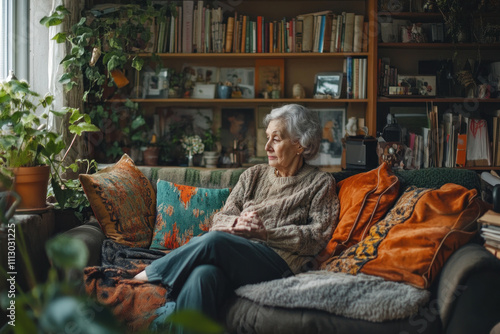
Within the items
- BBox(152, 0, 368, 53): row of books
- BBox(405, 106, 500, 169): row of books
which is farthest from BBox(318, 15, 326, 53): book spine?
BBox(405, 106, 500, 169): row of books

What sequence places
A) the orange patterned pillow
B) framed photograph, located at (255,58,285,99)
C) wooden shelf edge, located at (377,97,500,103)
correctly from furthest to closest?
framed photograph, located at (255,58,285,99)
wooden shelf edge, located at (377,97,500,103)
the orange patterned pillow

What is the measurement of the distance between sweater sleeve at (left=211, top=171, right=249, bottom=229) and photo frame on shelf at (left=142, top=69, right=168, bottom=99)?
66.7 inches

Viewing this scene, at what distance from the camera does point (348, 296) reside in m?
1.93

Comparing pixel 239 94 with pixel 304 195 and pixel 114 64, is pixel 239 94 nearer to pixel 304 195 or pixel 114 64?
pixel 114 64

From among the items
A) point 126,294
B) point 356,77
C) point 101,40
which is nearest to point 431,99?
point 356,77

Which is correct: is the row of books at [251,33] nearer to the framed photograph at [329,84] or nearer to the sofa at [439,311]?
the framed photograph at [329,84]

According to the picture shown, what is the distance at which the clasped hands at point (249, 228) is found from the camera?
7.36ft

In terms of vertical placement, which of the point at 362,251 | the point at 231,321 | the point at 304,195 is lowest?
the point at 231,321

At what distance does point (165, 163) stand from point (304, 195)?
1.90m

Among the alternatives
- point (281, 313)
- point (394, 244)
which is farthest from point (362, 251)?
point (281, 313)

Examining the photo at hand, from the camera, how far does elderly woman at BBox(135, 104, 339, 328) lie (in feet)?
6.77

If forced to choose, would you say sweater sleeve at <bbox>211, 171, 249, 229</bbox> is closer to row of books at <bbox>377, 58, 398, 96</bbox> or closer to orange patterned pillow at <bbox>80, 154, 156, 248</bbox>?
orange patterned pillow at <bbox>80, 154, 156, 248</bbox>

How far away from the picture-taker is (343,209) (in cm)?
237

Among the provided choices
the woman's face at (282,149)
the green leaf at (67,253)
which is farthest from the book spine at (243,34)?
the green leaf at (67,253)
